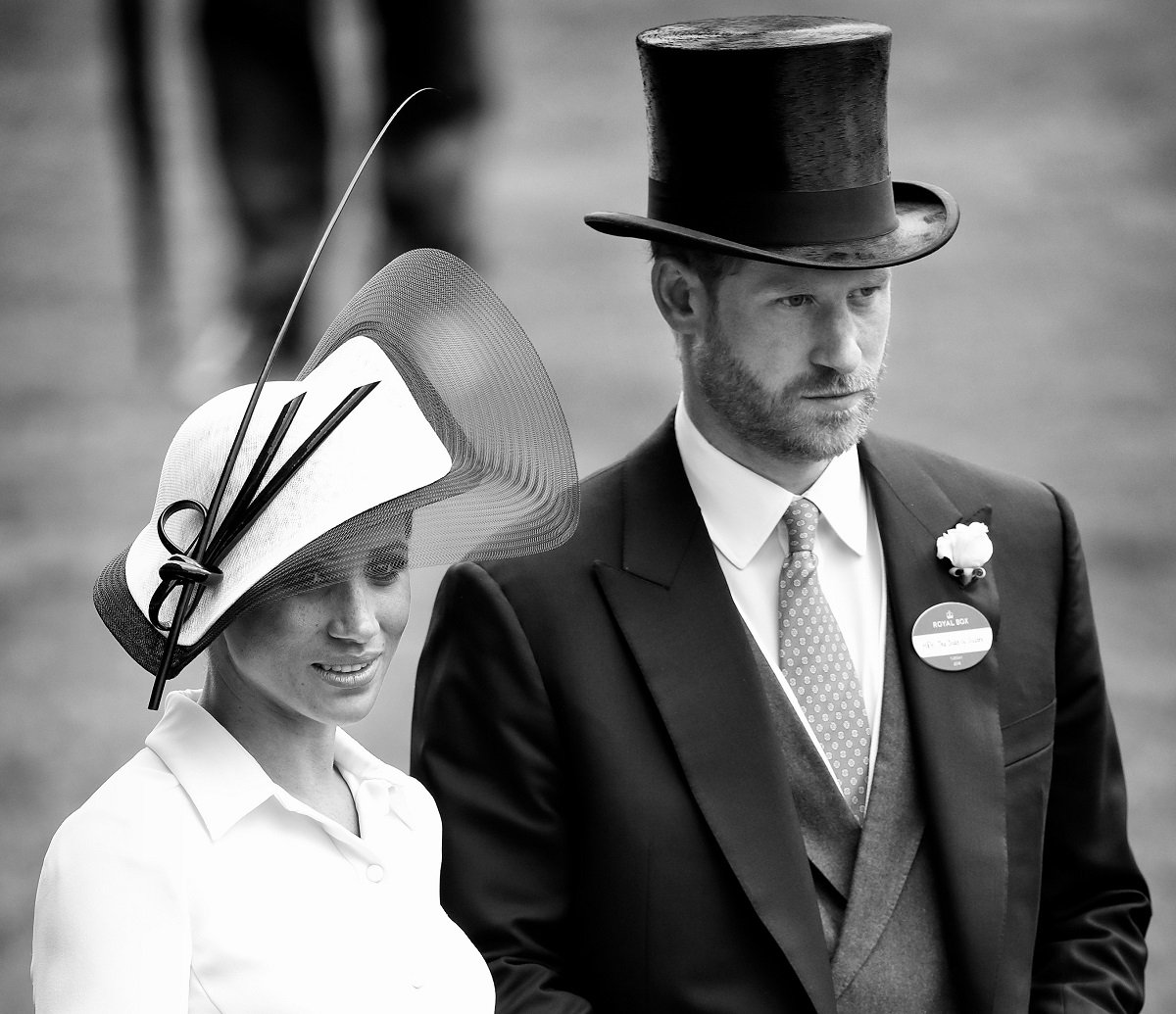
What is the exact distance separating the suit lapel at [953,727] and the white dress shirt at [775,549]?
30 mm

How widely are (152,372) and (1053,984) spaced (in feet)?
10.2

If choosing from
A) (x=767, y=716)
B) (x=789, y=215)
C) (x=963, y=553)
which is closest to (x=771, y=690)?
(x=767, y=716)

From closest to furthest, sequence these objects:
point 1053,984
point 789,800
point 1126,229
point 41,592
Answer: point 789,800 < point 1053,984 < point 41,592 < point 1126,229

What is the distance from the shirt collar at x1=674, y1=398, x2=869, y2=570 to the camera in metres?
1.99

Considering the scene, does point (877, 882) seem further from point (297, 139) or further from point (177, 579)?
point (297, 139)

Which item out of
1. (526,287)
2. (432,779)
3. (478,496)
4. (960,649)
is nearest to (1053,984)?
(960,649)

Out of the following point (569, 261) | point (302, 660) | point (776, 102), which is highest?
point (776, 102)

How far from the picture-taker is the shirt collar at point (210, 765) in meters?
1.34

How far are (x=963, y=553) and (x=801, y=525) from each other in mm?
192

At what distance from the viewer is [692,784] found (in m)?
1.88

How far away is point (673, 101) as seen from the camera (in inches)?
77.1

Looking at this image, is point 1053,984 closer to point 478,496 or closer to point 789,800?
point 789,800

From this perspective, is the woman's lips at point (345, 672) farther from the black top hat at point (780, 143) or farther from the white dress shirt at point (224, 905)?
the black top hat at point (780, 143)

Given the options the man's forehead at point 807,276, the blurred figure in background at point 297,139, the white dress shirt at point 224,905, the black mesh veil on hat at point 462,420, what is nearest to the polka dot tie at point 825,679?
the man's forehead at point 807,276
